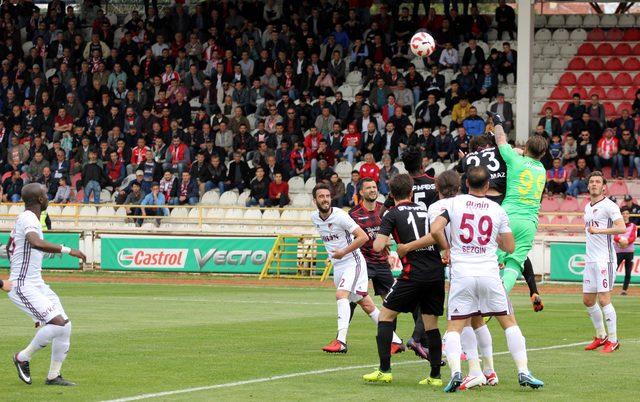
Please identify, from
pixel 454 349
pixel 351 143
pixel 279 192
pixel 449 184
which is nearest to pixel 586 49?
pixel 351 143

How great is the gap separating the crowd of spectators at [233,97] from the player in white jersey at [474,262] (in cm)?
2114

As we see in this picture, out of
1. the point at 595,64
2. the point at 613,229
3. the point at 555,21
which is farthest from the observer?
the point at 555,21

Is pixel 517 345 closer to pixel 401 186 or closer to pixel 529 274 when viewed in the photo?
pixel 401 186

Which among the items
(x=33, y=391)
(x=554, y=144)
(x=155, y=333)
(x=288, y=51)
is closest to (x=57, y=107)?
(x=288, y=51)

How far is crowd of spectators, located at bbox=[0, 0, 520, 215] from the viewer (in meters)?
34.7

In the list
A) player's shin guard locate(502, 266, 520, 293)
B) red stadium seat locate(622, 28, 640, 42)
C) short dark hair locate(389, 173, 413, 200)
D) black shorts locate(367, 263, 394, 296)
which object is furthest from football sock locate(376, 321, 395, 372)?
red stadium seat locate(622, 28, 640, 42)

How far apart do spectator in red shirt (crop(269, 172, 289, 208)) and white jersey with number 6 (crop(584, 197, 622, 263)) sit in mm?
18885

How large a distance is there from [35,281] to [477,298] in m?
4.21

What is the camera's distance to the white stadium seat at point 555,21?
3950 centimetres

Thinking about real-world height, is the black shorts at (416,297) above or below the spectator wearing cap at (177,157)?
below

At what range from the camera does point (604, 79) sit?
122 ft

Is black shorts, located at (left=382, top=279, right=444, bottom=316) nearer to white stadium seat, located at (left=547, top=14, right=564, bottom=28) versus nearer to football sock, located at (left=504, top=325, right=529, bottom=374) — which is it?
football sock, located at (left=504, top=325, right=529, bottom=374)

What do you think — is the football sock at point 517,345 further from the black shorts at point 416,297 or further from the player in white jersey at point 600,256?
the player in white jersey at point 600,256

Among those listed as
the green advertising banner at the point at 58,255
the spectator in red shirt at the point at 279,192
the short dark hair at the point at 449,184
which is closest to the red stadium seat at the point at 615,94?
the spectator in red shirt at the point at 279,192
